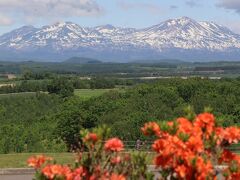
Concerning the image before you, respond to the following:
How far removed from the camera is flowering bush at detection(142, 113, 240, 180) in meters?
4.70

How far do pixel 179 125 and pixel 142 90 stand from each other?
61.3 m

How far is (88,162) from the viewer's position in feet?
17.1

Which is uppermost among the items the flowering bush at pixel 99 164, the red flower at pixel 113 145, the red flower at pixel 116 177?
the red flower at pixel 113 145

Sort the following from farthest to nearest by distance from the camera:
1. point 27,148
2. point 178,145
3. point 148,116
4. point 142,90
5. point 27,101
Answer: point 27,101 < point 142,90 < point 148,116 < point 27,148 < point 178,145

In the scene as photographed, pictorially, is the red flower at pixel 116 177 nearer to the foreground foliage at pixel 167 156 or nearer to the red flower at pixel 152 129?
the foreground foliage at pixel 167 156

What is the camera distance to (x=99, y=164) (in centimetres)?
521

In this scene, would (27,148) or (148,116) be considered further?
(148,116)

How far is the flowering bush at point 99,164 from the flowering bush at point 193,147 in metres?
0.30

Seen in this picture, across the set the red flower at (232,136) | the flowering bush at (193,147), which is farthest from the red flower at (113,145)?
the red flower at (232,136)

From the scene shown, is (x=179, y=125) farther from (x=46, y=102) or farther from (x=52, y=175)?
(x=46, y=102)

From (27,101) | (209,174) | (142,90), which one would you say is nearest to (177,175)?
(209,174)

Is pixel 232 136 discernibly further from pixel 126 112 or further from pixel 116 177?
pixel 126 112

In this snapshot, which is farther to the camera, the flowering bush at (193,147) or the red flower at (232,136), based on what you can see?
the red flower at (232,136)

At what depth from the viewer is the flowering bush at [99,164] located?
506 cm
